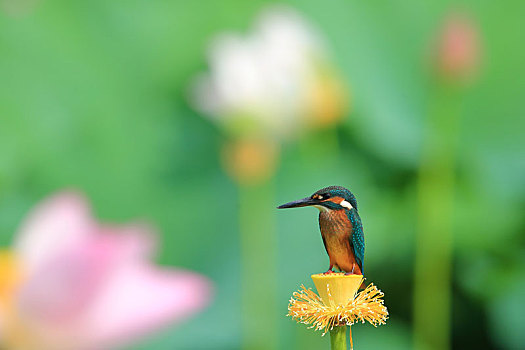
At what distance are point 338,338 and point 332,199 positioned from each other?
0.08 ft

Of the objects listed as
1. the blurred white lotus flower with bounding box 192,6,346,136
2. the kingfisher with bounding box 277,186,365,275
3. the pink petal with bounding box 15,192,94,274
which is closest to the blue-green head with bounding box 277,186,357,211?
the kingfisher with bounding box 277,186,365,275

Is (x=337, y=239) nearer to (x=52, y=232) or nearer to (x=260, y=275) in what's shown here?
(x=52, y=232)

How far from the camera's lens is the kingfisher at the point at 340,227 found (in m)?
0.10

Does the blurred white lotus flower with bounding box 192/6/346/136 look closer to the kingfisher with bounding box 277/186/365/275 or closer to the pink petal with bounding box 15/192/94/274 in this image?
the pink petal with bounding box 15/192/94/274

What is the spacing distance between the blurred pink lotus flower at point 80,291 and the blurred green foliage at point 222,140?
21.3 inches

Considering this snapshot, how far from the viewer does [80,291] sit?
0.59ft

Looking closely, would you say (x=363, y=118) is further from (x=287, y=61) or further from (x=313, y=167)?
(x=287, y=61)

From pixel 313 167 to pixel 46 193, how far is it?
363mm

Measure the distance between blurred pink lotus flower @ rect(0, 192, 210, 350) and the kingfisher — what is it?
8 cm

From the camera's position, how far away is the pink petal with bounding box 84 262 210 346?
0.55 ft

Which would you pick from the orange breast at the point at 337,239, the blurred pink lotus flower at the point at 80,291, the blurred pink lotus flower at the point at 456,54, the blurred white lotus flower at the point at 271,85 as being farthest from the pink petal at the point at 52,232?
the blurred pink lotus flower at the point at 456,54

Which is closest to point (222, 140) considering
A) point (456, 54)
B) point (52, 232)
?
point (456, 54)

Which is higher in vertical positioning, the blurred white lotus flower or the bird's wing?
the blurred white lotus flower

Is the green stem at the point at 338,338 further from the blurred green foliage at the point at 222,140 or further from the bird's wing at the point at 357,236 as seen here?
the blurred green foliage at the point at 222,140
